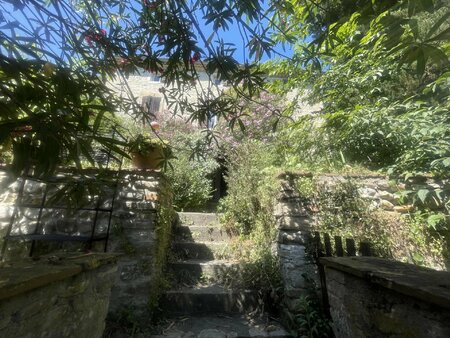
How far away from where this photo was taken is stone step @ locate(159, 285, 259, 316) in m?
2.70

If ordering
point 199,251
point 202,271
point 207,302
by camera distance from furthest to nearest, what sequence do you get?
point 199,251 < point 202,271 < point 207,302

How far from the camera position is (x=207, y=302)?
2.73m

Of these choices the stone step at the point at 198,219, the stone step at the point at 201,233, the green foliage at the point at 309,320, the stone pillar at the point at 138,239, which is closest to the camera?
the green foliage at the point at 309,320

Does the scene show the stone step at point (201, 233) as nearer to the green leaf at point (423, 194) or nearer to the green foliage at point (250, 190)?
the green foliage at point (250, 190)

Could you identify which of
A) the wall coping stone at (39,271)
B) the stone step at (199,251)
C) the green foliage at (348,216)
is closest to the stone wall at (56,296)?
the wall coping stone at (39,271)

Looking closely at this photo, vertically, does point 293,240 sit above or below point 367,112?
below

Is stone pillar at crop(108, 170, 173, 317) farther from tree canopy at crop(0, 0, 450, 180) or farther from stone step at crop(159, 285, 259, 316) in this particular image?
tree canopy at crop(0, 0, 450, 180)

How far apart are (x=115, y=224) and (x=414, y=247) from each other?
129 inches

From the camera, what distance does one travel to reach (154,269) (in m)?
2.62

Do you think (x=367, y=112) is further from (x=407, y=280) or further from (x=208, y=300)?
(x=208, y=300)

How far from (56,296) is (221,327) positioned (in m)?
1.70

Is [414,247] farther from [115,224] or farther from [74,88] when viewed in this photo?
[74,88]

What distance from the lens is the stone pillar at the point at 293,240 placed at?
250 cm

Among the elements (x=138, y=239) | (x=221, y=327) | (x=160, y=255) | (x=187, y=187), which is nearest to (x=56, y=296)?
(x=138, y=239)
